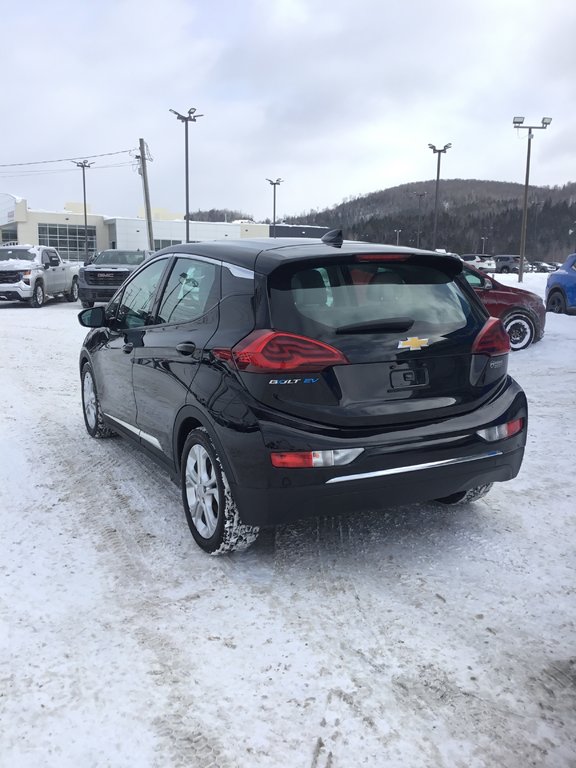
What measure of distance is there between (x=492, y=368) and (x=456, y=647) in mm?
1510

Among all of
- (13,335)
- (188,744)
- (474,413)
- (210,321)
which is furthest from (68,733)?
(13,335)

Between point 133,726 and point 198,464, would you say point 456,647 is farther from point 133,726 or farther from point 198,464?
point 198,464

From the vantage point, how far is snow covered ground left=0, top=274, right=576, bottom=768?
2.32m

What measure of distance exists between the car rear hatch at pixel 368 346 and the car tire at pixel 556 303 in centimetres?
1272

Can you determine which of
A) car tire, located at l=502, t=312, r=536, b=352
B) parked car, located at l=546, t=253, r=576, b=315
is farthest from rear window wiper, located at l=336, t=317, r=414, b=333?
parked car, located at l=546, t=253, r=576, b=315

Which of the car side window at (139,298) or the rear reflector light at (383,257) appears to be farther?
the car side window at (139,298)

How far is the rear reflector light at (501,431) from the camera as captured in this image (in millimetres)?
3604

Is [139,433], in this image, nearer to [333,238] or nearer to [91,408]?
[91,408]

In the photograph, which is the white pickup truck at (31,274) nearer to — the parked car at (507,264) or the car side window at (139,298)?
the car side window at (139,298)

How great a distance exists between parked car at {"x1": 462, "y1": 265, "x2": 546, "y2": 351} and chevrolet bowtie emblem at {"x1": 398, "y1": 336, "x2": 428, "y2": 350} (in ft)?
27.5

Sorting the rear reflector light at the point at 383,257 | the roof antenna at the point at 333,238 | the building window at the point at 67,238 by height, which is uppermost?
the building window at the point at 67,238

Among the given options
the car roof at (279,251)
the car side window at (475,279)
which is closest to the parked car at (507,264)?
Result: the car side window at (475,279)

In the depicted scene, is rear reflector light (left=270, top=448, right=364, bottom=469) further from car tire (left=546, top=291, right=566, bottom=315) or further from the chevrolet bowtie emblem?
car tire (left=546, top=291, right=566, bottom=315)

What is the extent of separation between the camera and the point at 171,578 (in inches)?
138
